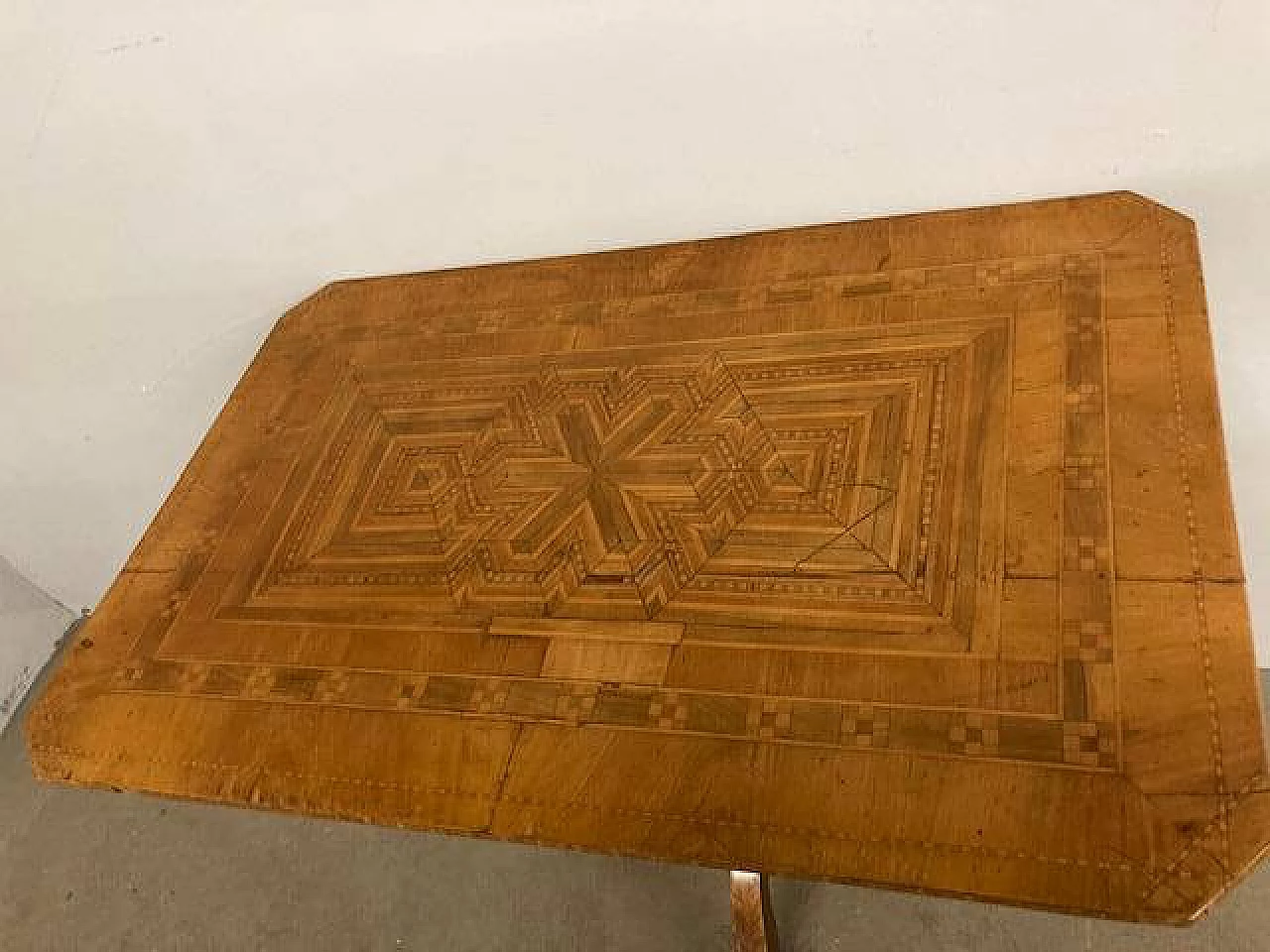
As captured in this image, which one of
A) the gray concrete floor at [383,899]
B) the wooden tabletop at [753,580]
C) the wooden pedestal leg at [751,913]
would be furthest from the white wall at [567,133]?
the wooden pedestal leg at [751,913]

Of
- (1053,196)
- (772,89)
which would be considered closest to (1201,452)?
(1053,196)

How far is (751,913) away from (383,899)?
28.3 inches

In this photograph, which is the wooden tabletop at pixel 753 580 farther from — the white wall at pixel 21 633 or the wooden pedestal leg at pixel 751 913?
the white wall at pixel 21 633

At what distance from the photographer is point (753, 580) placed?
3.32 feet

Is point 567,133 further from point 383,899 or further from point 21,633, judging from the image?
point 21,633

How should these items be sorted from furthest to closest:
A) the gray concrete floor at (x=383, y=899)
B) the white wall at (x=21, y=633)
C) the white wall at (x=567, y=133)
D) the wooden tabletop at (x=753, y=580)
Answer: the white wall at (x=21, y=633), the gray concrete floor at (x=383, y=899), the white wall at (x=567, y=133), the wooden tabletop at (x=753, y=580)

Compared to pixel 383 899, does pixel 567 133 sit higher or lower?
higher

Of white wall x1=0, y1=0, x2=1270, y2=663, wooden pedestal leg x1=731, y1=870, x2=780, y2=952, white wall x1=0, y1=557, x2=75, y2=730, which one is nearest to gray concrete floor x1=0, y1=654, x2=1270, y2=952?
wooden pedestal leg x1=731, y1=870, x2=780, y2=952

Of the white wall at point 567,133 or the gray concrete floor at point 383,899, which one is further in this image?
the gray concrete floor at point 383,899

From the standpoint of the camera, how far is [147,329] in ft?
5.65

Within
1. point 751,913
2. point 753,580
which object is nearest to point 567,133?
point 753,580

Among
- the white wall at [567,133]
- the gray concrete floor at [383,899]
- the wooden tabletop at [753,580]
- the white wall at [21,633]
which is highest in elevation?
the white wall at [567,133]

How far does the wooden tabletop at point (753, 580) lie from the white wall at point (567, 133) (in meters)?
0.08

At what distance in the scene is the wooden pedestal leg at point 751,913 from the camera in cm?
146
